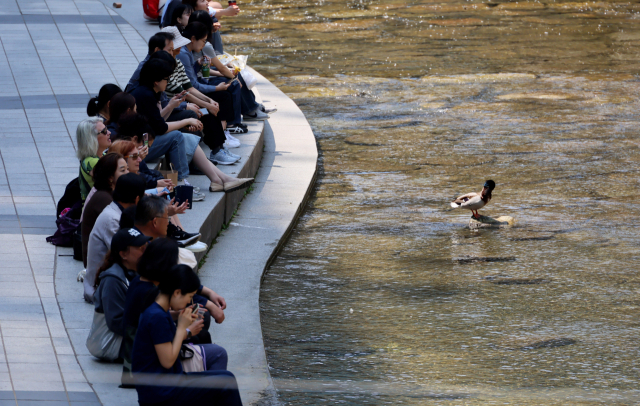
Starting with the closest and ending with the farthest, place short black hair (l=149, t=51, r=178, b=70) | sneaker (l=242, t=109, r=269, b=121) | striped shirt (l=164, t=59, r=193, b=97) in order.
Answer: short black hair (l=149, t=51, r=178, b=70) → striped shirt (l=164, t=59, r=193, b=97) → sneaker (l=242, t=109, r=269, b=121)

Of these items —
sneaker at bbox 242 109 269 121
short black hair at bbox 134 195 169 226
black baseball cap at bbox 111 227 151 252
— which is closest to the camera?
black baseball cap at bbox 111 227 151 252

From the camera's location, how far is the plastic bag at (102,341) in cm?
439

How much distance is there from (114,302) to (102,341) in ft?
0.80

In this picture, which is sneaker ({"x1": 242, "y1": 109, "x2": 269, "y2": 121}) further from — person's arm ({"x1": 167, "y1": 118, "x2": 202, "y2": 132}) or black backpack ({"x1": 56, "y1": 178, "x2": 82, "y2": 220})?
black backpack ({"x1": 56, "y1": 178, "x2": 82, "y2": 220})

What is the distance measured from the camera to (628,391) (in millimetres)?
4707

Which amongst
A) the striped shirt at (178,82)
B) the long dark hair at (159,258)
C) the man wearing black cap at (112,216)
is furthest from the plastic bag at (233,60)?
the long dark hair at (159,258)

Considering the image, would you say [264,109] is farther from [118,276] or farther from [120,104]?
[118,276]

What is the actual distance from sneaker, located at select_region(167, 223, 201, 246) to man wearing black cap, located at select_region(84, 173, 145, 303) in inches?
26.9

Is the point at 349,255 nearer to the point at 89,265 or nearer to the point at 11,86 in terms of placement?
the point at 89,265

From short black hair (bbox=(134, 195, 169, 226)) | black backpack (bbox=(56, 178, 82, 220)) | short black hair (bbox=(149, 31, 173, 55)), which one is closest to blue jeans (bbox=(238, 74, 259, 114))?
short black hair (bbox=(149, 31, 173, 55))

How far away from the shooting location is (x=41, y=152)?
7652 mm

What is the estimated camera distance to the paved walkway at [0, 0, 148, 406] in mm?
4340

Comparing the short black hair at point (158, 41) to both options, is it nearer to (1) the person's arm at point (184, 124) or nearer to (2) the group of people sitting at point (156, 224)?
(2) the group of people sitting at point (156, 224)

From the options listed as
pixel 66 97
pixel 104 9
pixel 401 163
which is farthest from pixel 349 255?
pixel 104 9
